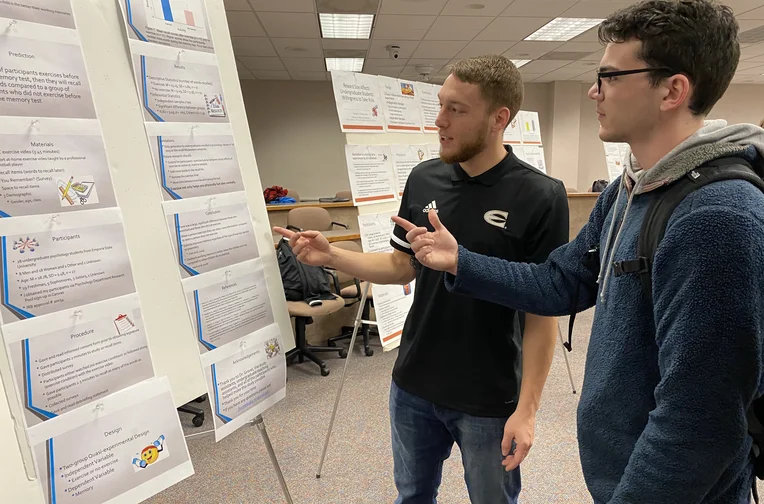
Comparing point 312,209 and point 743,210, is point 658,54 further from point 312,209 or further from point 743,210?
point 312,209

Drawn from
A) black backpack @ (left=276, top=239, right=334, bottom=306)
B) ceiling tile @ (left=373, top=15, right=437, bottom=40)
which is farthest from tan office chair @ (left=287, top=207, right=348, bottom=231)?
ceiling tile @ (left=373, top=15, right=437, bottom=40)

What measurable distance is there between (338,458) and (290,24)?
16.0ft

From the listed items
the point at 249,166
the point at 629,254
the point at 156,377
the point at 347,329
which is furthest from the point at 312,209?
the point at 629,254

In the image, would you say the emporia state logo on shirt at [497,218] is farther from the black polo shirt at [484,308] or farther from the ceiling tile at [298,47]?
the ceiling tile at [298,47]

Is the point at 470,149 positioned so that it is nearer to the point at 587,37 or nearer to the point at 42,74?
the point at 42,74

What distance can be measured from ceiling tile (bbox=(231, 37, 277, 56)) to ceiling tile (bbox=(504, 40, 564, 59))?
11.3 feet

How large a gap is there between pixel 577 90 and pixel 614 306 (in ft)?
31.1

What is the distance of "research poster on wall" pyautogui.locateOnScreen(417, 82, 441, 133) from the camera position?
2508mm

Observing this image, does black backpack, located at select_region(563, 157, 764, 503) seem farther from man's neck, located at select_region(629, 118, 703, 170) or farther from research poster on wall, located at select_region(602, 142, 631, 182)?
research poster on wall, located at select_region(602, 142, 631, 182)

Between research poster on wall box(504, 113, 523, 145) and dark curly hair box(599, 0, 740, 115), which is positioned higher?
dark curly hair box(599, 0, 740, 115)

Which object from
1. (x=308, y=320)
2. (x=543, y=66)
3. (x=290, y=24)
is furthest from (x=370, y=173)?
(x=543, y=66)

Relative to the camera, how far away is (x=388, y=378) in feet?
9.89

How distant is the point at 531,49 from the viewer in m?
6.46

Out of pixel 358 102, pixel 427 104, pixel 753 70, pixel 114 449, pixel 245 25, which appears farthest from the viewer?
pixel 753 70
